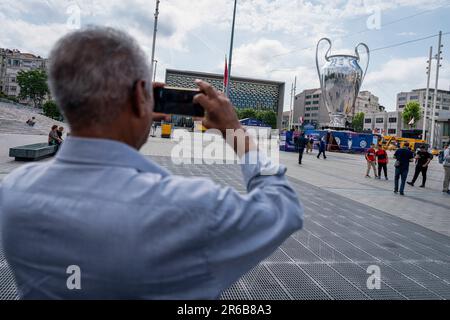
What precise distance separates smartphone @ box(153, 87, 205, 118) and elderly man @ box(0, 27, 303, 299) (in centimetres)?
18

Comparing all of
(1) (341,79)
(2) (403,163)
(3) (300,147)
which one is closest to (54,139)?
(3) (300,147)

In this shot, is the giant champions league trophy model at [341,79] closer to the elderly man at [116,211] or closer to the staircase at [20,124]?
the staircase at [20,124]

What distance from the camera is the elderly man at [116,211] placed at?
93cm

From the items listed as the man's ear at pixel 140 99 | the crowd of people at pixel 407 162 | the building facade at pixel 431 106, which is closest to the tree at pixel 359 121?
the building facade at pixel 431 106

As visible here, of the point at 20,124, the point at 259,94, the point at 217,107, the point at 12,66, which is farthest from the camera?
the point at 259,94

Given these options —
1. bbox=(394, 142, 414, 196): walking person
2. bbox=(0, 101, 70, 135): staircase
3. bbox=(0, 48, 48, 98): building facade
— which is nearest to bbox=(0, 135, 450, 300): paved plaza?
bbox=(394, 142, 414, 196): walking person

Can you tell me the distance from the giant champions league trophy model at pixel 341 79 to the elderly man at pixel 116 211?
3299 centimetres

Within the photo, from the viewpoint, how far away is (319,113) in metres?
131

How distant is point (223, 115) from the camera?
1211mm

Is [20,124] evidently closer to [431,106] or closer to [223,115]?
[223,115]

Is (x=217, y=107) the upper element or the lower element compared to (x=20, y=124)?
lower

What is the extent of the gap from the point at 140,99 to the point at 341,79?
3312 cm

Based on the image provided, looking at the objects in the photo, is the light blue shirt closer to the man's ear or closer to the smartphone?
the man's ear
